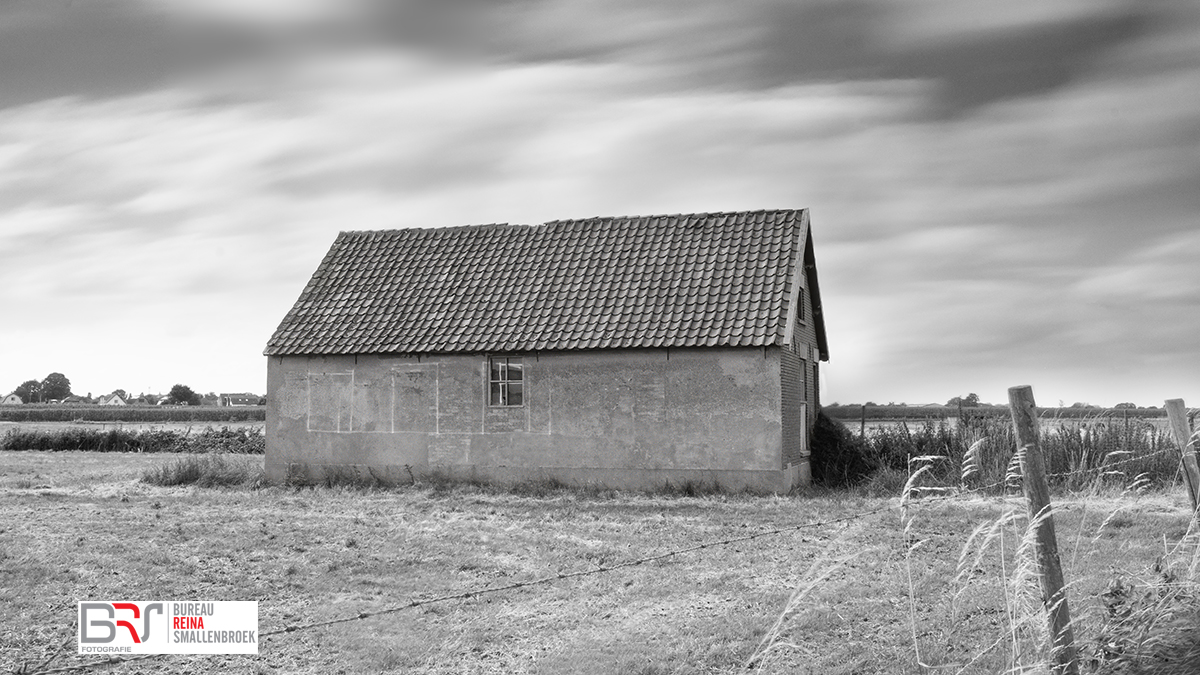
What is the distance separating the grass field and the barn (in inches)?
54.8

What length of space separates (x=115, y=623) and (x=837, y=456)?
16.6m

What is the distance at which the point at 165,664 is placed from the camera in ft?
25.7

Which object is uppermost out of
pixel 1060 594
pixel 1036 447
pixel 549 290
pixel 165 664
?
pixel 549 290

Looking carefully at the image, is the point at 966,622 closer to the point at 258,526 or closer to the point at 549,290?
the point at 258,526

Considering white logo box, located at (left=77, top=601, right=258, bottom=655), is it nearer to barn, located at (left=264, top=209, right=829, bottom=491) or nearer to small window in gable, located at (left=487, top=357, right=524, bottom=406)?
barn, located at (left=264, top=209, right=829, bottom=491)

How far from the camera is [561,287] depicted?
73.8 ft

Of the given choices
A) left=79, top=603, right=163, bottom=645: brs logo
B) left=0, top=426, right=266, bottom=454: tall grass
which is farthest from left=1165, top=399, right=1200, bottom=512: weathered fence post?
left=0, top=426, right=266, bottom=454: tall grass

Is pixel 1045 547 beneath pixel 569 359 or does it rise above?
beneath

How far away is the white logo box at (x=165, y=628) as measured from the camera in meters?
8.19

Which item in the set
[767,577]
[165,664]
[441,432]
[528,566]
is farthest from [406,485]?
[165,664]

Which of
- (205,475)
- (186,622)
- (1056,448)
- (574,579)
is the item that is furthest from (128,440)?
(186,622)

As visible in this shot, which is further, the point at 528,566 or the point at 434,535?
the point at 434,535

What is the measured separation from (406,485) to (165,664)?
13.6 m

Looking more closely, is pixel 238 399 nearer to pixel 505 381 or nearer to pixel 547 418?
pixel 505 381
